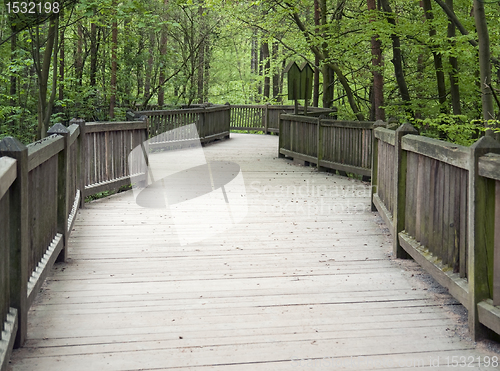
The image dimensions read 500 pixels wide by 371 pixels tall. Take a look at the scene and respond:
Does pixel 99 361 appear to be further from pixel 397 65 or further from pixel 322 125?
pixel 397 65

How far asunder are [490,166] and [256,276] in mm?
2261

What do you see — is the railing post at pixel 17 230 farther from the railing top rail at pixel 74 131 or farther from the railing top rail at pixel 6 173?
the railing top rail at pixel 74 131

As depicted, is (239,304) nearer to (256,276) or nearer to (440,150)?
(256,276)

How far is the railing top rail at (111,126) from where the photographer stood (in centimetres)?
748

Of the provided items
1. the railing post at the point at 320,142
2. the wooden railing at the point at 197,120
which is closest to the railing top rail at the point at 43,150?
the railing post at the point at 320,142

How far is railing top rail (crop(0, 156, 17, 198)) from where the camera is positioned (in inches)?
101

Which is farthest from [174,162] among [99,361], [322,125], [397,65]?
[99,361]

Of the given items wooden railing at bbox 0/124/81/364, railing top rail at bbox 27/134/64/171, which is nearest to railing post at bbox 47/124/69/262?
wooden railing at bbox 0/124/81/364

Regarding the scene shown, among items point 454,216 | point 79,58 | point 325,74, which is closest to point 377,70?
point 325,74

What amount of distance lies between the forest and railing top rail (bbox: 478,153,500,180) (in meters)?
5.18

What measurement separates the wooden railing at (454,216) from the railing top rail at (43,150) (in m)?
2.73

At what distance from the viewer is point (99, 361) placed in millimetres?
3074

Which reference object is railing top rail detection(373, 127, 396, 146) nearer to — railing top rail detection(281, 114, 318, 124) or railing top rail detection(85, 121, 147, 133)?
railing top rail detection(85, 121, 147, 133)

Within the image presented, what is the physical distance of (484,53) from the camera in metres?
8.70
